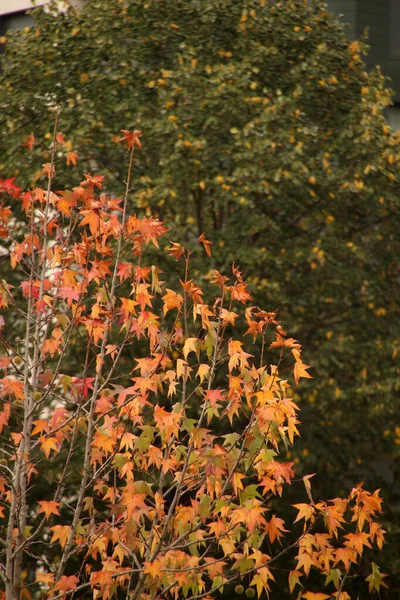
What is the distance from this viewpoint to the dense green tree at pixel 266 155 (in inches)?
372

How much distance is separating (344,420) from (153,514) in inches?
161

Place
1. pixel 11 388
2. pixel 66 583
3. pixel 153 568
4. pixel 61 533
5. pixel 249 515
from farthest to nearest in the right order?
1. pixel 61 533
2. pixel 11 388
3. pixel 66 583
4. pixel 153 568
5. pixel 249 515

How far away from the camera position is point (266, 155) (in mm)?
9484

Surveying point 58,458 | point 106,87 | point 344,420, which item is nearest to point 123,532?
point 58,458

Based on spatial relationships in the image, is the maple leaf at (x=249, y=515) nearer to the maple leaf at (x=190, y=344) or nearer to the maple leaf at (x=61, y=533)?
the maple leaf at (x=190, y=344)

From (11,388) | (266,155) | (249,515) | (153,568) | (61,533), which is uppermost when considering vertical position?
(11,388)

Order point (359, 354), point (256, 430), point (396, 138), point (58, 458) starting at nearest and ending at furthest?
point (256, 430) < point (58, 458) < point (359, 354) < point (396, 138)

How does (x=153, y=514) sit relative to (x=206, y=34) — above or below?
below

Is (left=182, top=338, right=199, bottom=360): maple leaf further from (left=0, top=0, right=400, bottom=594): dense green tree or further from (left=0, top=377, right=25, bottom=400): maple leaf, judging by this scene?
(left=0, top=0, right=400, bottom=594): dense green tree

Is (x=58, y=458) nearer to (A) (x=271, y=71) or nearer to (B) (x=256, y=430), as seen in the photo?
(B) (x=256, y=430)

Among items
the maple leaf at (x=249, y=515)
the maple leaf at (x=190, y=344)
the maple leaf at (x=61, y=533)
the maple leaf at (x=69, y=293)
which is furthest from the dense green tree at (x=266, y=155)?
the maple leaf at (x=249, y=515)

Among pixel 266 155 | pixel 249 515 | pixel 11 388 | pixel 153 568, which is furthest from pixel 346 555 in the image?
pixel 266 155

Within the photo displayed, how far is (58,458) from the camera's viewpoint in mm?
8859

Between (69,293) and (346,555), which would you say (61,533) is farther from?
(346,555)
